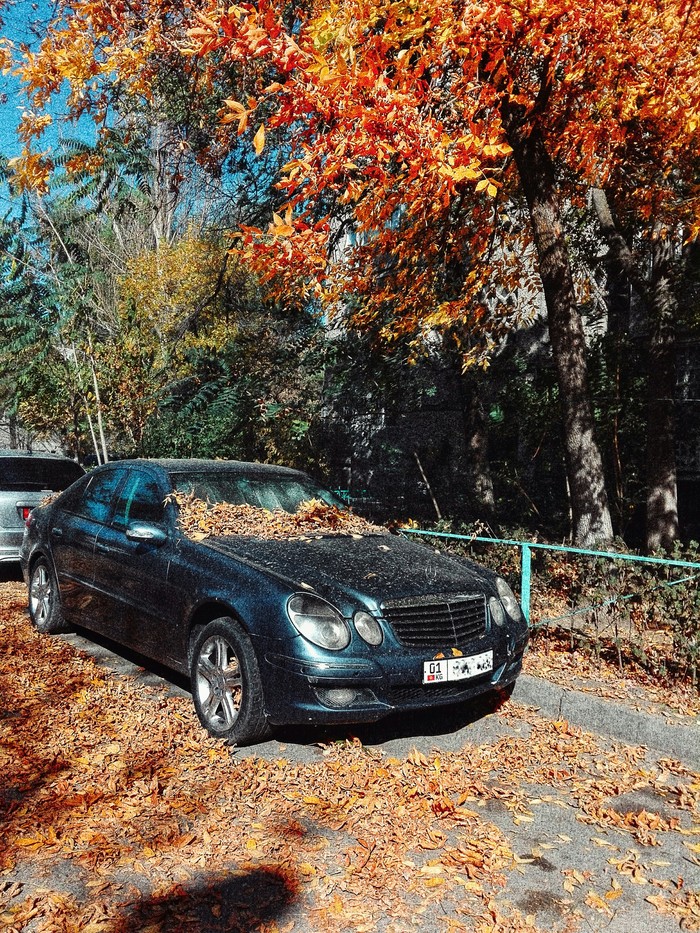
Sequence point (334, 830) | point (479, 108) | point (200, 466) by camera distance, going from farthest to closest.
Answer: point (479, 108) < point (200, 466) < point (334, 830)

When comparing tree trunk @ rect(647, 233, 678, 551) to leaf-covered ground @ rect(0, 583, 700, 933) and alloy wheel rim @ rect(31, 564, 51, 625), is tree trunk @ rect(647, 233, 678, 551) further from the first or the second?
alloy wheel rim @ rect(31, 564, 51, 625)

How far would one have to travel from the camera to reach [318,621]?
172 inches

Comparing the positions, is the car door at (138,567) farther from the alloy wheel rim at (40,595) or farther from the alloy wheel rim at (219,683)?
the alloy wheel rim at (40,595)

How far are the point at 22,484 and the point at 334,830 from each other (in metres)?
7.53

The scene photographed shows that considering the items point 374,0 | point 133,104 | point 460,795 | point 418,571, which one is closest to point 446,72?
point 374,0

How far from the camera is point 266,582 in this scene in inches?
180

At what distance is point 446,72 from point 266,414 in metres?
6.65

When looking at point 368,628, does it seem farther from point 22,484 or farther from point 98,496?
point 22,484

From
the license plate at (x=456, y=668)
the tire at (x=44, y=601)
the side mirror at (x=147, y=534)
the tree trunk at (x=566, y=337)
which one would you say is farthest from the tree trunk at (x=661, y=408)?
the tire at (x=44, y=601)

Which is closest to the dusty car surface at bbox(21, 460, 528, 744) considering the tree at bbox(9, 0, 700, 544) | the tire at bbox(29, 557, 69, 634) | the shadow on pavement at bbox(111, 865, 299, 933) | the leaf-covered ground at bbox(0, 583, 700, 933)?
the leaf-covered ground at bbox(0, 583, 700, 933)

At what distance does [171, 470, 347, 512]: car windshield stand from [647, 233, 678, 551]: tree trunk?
4.16m

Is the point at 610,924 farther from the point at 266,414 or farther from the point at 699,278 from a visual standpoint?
the point at 266,414

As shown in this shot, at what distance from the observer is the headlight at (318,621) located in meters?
4.31

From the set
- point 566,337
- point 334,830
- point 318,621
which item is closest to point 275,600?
point 318,621
